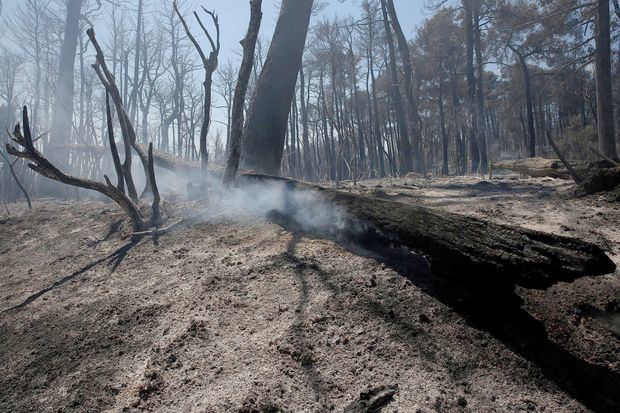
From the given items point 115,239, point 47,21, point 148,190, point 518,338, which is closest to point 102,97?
point 47,21

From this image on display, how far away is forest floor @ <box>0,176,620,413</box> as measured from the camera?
158 cm

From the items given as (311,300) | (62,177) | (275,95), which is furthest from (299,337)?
(275,95)

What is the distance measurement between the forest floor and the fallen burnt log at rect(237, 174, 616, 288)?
0.71 feet

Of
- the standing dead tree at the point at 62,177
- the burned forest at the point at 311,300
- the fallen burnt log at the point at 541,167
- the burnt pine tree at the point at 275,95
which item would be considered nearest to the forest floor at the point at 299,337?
the burned forest at the point at 311,300

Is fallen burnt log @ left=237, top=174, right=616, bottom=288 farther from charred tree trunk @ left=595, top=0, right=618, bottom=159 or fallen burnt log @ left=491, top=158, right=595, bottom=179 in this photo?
charred tree trunk @ left=595, top=0, right=618, bottom=159

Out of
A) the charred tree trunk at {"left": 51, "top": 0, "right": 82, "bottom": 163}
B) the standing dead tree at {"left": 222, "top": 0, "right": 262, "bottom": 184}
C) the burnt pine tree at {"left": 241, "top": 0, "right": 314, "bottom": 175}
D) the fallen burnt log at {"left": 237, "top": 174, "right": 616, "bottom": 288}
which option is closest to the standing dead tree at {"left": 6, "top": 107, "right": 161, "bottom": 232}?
the standing dead tree at {"left": 222, "top": 0, "right": 262, "bottom": 184}

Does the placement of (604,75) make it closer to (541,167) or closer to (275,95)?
(541,167)

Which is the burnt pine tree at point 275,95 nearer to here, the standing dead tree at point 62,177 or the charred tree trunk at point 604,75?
the standing dead tree at point 62,177

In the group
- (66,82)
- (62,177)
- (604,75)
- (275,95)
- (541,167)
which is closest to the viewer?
(62,177)

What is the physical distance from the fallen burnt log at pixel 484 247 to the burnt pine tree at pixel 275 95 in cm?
291

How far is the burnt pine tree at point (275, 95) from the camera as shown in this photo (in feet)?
17.3

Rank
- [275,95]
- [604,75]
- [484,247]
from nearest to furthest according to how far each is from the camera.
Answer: [484,247] → [275,95] → [604,75]

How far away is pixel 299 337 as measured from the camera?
191 cm

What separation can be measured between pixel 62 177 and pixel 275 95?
3.02m
